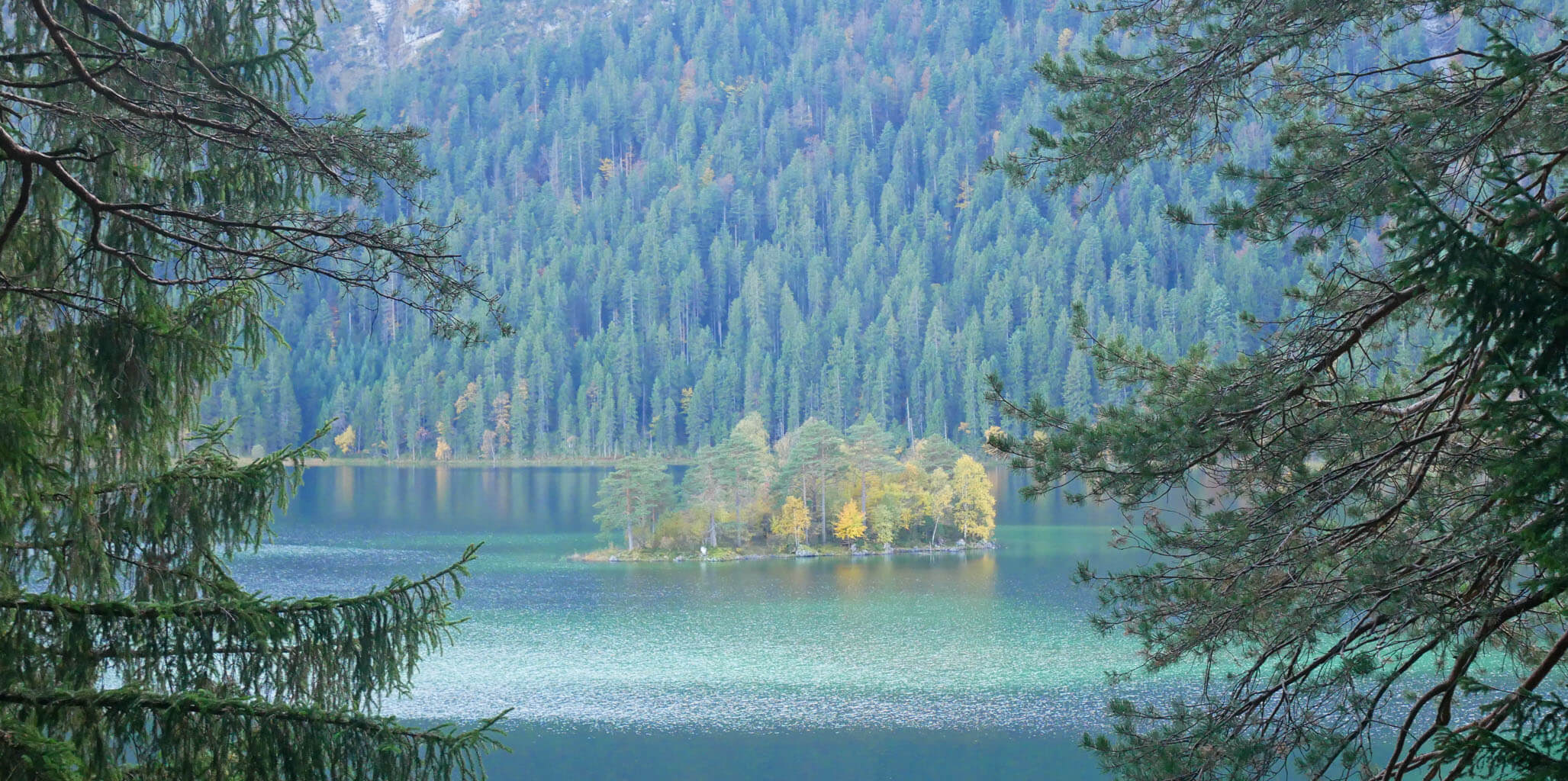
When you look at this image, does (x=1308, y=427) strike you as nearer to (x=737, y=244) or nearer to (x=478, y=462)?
(x=478, y=462)

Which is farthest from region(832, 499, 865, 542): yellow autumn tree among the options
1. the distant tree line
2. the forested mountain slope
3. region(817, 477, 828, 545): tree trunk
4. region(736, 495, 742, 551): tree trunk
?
the forested mountain slope

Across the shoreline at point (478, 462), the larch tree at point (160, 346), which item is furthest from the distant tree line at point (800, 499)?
the shoreline at point (478, 462)

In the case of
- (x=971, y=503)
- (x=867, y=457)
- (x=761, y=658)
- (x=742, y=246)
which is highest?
(x=742, y=246)

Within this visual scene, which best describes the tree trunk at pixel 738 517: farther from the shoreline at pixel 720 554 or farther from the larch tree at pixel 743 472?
the shoreline at pixel 720 554

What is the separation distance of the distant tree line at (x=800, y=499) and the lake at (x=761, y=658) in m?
1.19

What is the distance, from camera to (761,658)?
17.8m

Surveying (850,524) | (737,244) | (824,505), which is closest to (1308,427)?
(850,524)

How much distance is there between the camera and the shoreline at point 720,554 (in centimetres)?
2717

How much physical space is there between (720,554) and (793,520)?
6.49ft

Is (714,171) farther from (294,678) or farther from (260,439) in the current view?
(294,678)

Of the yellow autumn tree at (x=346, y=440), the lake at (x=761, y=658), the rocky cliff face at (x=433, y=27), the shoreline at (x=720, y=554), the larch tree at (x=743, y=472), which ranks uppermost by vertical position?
the rocky cliff face at (x=433, y=27)

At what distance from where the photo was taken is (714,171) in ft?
301

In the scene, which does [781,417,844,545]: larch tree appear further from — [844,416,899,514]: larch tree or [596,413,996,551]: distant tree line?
[844,416,899,514]: larch tree

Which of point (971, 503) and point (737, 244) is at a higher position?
point (737, 244)
